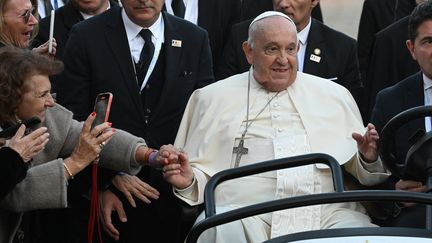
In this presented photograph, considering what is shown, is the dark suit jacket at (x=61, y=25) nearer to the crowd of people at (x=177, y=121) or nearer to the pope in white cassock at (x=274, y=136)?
the crowd of people at (x=177, y=121)

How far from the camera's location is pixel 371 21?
397 inches

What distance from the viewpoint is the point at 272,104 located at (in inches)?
296

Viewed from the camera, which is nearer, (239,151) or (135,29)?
(239,151)

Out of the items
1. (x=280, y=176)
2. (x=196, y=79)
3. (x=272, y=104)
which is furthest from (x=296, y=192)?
(x=196, y=79)

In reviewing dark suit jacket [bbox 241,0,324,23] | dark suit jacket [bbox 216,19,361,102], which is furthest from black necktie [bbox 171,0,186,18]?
dark suit jacket [bbox 216,19,361,102]

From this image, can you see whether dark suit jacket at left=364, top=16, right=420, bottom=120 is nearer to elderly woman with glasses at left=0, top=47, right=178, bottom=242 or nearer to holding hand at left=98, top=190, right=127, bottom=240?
holding hand at left=98, top=190, right=127, bottom=240

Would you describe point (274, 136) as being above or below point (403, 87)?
below

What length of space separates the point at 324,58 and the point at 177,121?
125cm

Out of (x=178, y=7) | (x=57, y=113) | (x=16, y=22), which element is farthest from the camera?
(x=178, y=7)

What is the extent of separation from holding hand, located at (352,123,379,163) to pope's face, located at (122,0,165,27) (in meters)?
1.80

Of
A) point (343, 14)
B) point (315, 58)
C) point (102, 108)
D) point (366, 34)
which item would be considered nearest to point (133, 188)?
point (102, 108)

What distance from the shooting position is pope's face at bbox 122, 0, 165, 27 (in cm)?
798

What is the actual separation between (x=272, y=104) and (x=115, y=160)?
3.48 ft

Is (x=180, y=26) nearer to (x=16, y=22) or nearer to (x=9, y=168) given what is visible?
(x=16, y=22)
